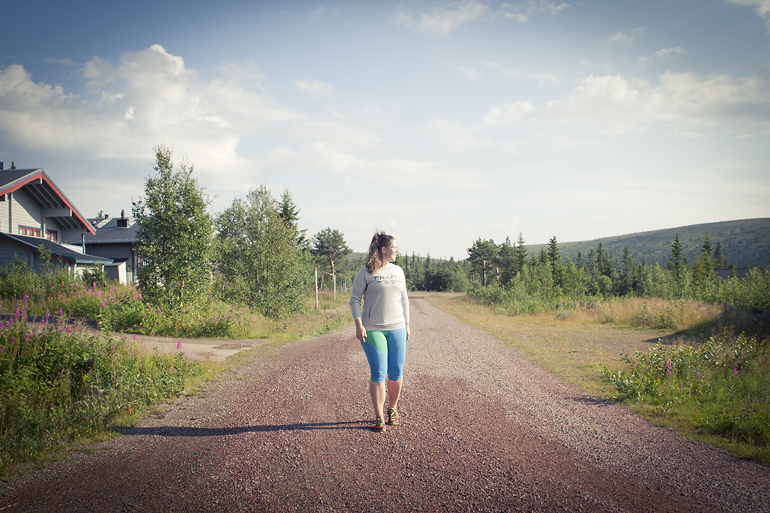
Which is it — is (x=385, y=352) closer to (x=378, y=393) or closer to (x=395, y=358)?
(x=395, y=358)

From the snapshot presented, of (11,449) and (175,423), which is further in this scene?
(175,423)

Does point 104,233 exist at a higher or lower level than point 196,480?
higher

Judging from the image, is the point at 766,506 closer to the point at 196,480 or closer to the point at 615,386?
the point at 615,386

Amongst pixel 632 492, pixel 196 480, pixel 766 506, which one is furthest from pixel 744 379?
pixel 196 480

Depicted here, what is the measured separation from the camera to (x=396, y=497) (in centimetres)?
296

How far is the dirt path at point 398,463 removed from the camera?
2.93 metres

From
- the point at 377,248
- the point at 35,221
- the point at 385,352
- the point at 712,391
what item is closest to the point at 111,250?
the point at 35,221

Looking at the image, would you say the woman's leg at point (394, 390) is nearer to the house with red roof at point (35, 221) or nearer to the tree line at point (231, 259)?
the tree line at point (231, 259)

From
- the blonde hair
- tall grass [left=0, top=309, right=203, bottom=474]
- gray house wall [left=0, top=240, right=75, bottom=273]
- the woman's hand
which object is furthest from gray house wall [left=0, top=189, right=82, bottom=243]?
the woman's hand

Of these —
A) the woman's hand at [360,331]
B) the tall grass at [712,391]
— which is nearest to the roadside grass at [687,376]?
the tall grass at [712,391]

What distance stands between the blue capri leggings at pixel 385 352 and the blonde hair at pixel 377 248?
771 mm

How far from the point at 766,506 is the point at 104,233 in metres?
41.8

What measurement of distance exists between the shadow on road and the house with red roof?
16296 millimetres

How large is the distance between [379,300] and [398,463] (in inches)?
66.0
